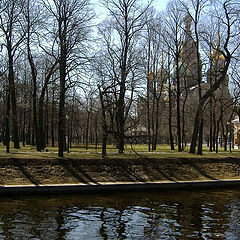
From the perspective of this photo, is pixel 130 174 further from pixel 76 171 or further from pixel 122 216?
pixel 122 216

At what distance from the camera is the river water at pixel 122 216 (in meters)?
9.46

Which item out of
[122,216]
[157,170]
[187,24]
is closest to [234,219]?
[122,216]

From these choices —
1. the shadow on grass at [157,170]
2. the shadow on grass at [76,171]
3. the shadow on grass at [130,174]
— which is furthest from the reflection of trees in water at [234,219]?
the shadow on grass at [76,171]

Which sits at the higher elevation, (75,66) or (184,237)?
(75,66)

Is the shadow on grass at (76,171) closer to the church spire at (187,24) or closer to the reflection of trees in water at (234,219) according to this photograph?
the reflection of trees in water at (234,219)

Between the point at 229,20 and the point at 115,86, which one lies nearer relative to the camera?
the point at 115,86

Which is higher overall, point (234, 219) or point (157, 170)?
point (157, 170)

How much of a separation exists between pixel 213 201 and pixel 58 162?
859 cm

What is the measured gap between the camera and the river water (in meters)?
9.46

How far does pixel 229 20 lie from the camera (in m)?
24.8

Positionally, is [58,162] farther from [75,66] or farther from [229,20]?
[229,20]

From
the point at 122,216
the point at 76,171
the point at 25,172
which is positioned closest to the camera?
the point at 122,216

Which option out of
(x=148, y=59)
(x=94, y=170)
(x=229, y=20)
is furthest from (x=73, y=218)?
(x=148, y=59)

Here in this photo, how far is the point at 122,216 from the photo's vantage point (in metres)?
11.4
